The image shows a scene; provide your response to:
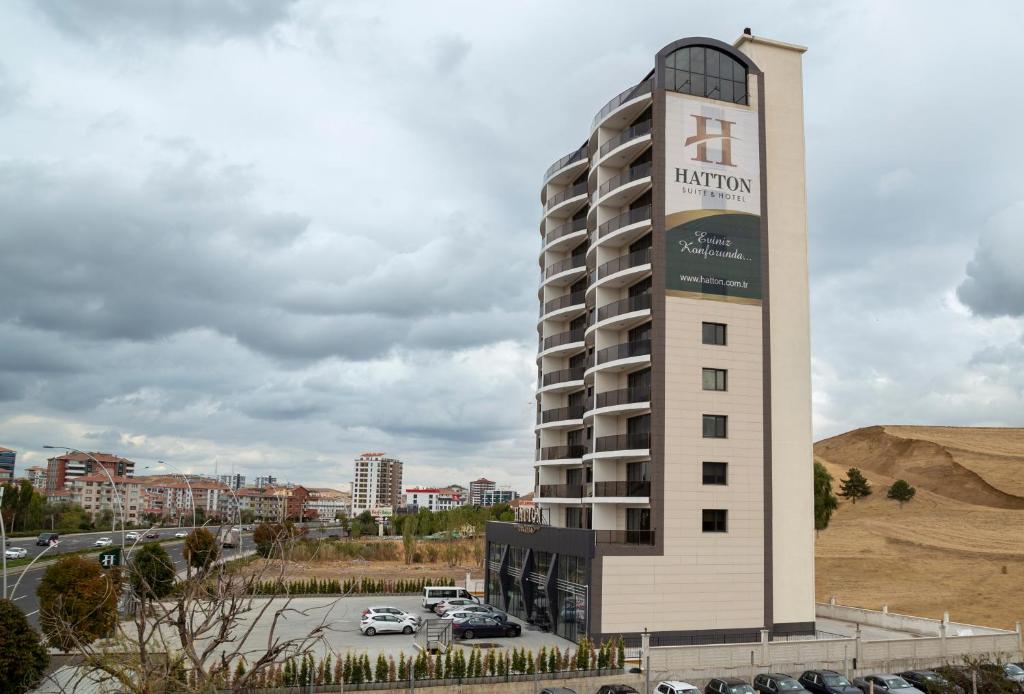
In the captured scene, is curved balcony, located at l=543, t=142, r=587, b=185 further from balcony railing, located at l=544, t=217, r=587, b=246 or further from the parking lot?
the parking lot

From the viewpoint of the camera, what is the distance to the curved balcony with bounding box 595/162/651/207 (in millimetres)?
48250

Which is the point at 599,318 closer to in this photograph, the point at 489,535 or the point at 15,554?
the point at 489,535

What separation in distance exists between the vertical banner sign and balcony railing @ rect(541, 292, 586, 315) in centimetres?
1196

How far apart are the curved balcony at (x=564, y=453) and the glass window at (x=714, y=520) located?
11.7 meters

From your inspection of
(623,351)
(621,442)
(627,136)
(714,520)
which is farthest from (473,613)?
Answer: (627,136)

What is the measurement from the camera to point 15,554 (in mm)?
89938

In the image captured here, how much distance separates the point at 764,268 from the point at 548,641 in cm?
2556

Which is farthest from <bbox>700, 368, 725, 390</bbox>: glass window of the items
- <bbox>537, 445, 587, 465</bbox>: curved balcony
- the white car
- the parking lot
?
the white car

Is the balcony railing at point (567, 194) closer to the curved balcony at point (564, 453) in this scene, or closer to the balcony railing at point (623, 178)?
the balcony railing at point (623, 178)

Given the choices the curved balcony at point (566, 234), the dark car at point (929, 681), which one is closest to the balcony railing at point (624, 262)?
the curved balcony at point (566, 234)

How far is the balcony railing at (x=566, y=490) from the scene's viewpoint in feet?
172

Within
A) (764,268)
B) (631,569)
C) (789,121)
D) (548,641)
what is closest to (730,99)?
(789,121)

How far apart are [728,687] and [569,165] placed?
129 feet

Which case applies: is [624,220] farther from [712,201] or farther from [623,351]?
[623,351]
